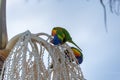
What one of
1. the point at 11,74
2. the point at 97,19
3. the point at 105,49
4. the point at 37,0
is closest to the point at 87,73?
the point at 105,49

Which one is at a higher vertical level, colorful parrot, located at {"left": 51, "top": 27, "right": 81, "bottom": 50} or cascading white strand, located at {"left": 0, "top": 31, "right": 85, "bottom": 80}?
colorful parrot, located at {"left": 51, "top": 27, "right": 81, "bottom": 50}

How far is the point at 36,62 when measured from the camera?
723 millimetres

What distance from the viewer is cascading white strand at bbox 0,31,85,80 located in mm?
703

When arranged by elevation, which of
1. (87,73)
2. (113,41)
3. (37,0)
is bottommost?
(87,73)

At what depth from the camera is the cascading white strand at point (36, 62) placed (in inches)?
27.7

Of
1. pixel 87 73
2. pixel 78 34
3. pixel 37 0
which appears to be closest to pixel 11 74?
pixel 87 73

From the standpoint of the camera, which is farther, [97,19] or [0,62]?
[97,19]

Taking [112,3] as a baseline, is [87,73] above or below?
below

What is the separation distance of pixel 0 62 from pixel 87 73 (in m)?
0.93

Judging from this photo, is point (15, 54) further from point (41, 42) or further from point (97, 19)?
point (97, 19)

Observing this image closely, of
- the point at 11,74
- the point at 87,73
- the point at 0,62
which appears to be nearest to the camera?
the point at 11,74

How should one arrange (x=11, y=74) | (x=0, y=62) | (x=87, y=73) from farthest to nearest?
(x=87, y=73), (x=0, y=62), (x=11, y=74)

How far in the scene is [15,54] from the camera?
2.32 feet

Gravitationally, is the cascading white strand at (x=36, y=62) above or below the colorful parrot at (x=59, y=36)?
below
